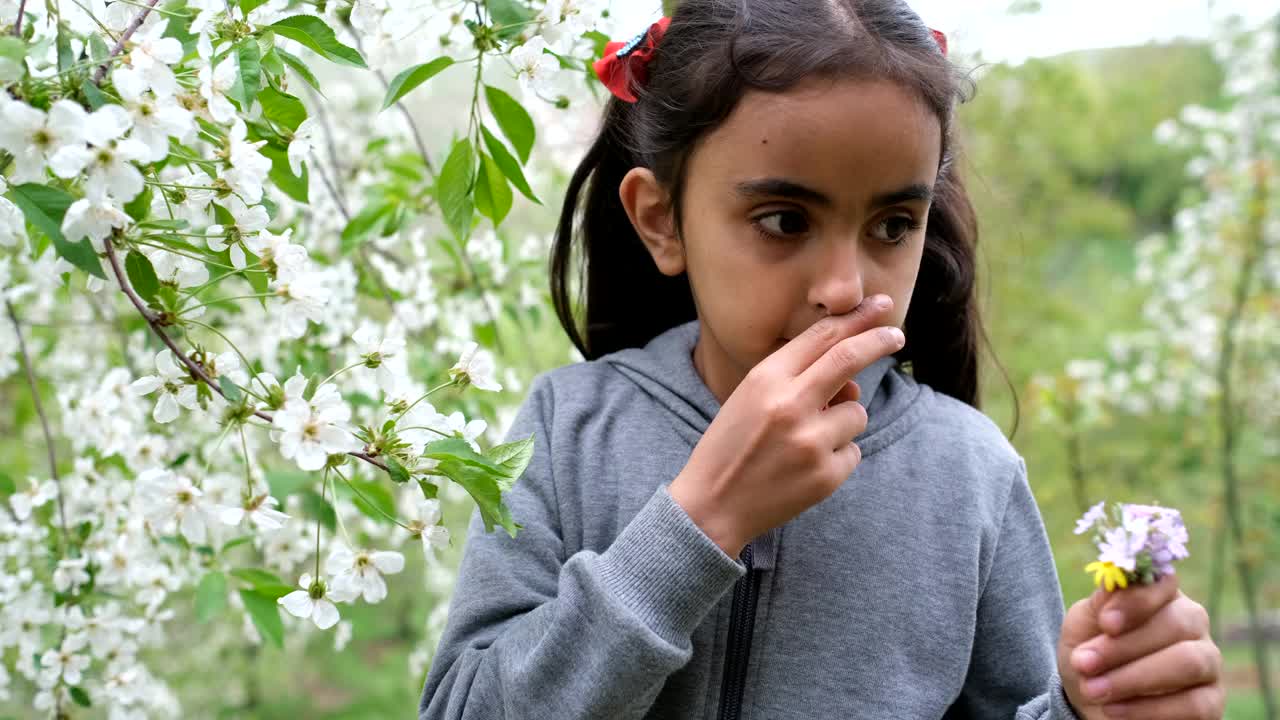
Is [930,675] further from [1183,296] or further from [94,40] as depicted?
[1183,296]

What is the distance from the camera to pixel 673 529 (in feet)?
3.32

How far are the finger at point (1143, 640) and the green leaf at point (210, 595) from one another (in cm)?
115

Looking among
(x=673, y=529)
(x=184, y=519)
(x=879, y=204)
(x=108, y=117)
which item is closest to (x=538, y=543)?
(x=673, y=529)

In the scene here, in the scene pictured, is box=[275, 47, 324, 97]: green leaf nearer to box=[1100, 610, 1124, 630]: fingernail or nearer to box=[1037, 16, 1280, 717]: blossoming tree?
box=[1100, 610, 1124, 630]: fingernail

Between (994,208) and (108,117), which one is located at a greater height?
(108,117)

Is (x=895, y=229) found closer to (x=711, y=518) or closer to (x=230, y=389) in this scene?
(x=711, y=518)

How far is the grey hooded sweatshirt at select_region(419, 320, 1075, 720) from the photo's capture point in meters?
1.13

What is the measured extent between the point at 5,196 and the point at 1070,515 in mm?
4176

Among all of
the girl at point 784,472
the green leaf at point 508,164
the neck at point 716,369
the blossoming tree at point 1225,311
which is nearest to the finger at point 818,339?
the girl at point 784,472

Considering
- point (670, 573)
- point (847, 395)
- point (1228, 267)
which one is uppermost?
point (847, 395)

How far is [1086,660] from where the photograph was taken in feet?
3.18

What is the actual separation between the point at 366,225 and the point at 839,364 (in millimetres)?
1007

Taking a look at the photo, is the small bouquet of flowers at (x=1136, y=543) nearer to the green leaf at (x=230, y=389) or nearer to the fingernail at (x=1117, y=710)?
the fingernail at (x=1117, y=710)

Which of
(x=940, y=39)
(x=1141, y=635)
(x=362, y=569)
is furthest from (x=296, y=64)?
(x=1141, y=635)
